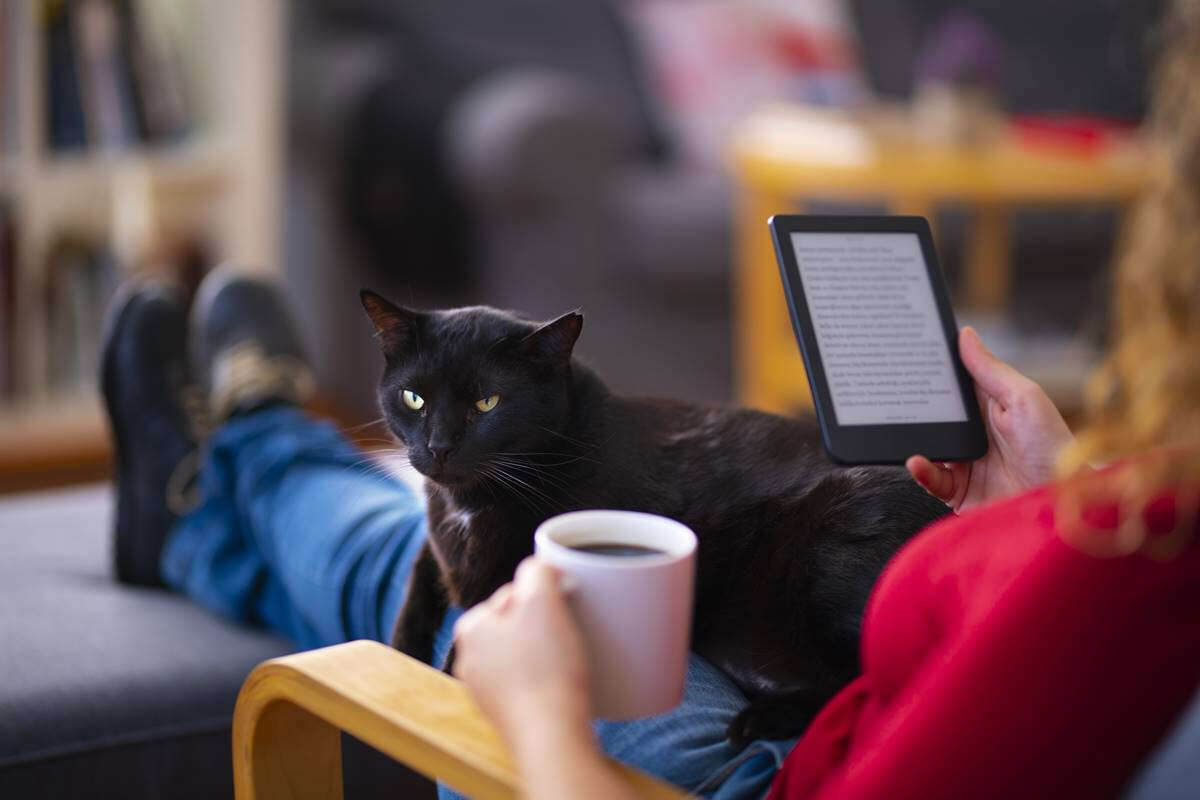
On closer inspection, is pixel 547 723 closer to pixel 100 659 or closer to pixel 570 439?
pixel 570 439

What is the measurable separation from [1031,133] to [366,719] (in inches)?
99.8

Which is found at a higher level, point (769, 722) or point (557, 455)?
point (557, 455)

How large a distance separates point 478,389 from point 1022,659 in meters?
0.44

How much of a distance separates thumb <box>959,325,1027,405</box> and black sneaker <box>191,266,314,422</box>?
854 millimetres

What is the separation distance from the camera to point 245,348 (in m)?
1.51

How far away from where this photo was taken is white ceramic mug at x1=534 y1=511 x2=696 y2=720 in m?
0.63

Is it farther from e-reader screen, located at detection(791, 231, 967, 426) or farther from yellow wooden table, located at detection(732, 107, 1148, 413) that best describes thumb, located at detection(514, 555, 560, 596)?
yellow wooden table, located at detection(732, 107, 1148, 413)

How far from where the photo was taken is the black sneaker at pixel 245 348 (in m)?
1.47

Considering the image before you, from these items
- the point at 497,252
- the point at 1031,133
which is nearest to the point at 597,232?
the point at 497,252

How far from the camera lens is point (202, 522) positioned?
139 centimetres

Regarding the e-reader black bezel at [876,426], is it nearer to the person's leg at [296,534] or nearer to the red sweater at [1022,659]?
the red sweater at [1022,659]

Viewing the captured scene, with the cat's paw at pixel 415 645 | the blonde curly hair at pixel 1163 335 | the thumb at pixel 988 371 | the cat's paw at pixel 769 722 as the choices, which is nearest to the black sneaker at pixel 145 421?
the cat's paw at pixel 415 645

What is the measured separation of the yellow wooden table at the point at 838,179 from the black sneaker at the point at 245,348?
43.2 inches

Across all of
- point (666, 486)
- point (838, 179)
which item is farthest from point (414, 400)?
point (838, 179)
